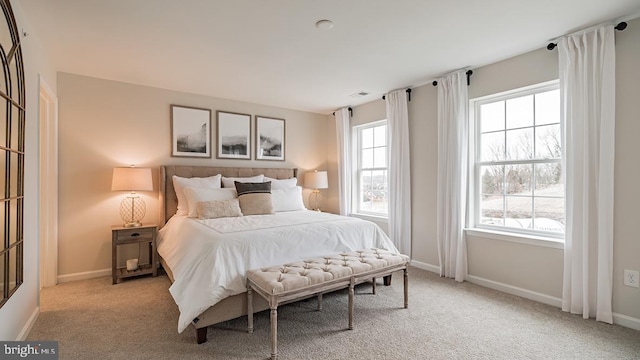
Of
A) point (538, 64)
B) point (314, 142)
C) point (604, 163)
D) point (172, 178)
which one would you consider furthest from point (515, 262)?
point (172, 178)

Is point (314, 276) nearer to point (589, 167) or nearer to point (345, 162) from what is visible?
point (589, 167)

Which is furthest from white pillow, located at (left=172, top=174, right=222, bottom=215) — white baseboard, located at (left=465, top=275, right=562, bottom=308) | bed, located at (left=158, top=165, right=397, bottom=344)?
white baseboard, located at (left=465, top=275, right=562, bottom=308)

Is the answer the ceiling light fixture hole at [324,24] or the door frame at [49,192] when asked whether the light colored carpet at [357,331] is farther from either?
the ceiling light fixture hole at [324,24]

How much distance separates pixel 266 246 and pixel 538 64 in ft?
10.0

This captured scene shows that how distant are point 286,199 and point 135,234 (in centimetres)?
184

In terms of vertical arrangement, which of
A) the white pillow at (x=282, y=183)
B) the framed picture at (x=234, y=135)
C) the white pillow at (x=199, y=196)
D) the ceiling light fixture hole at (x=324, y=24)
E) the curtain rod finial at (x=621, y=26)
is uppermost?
the ceiling light fixture hole at (x=324, y=24)

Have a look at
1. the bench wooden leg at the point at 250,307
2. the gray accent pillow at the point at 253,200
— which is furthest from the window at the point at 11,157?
the gray accent pillow at the point at 253,200

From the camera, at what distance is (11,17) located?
1948 mm

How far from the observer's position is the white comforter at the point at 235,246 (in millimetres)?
2150

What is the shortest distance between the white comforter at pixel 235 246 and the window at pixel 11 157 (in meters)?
0.98

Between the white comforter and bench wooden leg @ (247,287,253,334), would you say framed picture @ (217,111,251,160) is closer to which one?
the white comforter

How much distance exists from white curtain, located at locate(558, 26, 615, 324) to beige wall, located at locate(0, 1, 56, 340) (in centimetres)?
425

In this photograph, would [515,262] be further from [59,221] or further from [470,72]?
[59,221]

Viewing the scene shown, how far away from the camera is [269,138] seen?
489 cm
